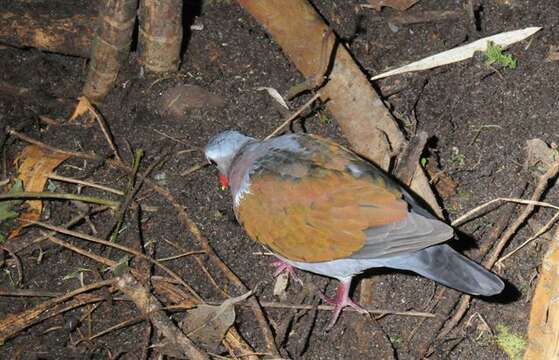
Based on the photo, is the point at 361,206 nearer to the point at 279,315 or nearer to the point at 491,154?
the point at 279,315

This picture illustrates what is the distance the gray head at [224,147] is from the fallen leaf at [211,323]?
2.62 feet

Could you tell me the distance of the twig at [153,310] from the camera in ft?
13.5

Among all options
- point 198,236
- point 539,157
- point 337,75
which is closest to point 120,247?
point 198,236

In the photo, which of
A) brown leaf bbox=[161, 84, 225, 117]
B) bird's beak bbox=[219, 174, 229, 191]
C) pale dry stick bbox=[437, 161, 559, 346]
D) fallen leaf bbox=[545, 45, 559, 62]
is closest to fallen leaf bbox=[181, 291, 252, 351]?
bird's beak bbox=[219, 174, 229, 191]

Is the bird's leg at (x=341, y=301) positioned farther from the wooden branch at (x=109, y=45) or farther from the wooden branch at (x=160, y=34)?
the wooden branch at (x=109, y=45)

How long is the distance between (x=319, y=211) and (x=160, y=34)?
1.56 metres

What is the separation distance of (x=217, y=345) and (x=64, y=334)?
84 cm

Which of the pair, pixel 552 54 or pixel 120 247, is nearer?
pixel 120 247

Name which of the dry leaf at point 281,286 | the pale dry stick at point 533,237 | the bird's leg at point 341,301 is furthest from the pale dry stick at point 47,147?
the pale dry stick at point 533,237

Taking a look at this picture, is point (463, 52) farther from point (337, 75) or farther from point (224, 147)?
point (224, 147)

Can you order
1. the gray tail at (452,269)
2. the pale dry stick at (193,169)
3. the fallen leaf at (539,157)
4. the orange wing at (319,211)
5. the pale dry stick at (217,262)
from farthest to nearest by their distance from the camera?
the pale dry stick at (193,169), the fallen leaf at (539,157), the pale dry stick at (217,262), the orange wing at (319,211), the gray tail at (452,269)

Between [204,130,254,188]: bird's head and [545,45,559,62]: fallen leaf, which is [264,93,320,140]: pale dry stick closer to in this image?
[204,130,254,188]: bird's head

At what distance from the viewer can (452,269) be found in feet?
13.1

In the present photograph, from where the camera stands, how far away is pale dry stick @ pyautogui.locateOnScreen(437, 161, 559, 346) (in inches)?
168
